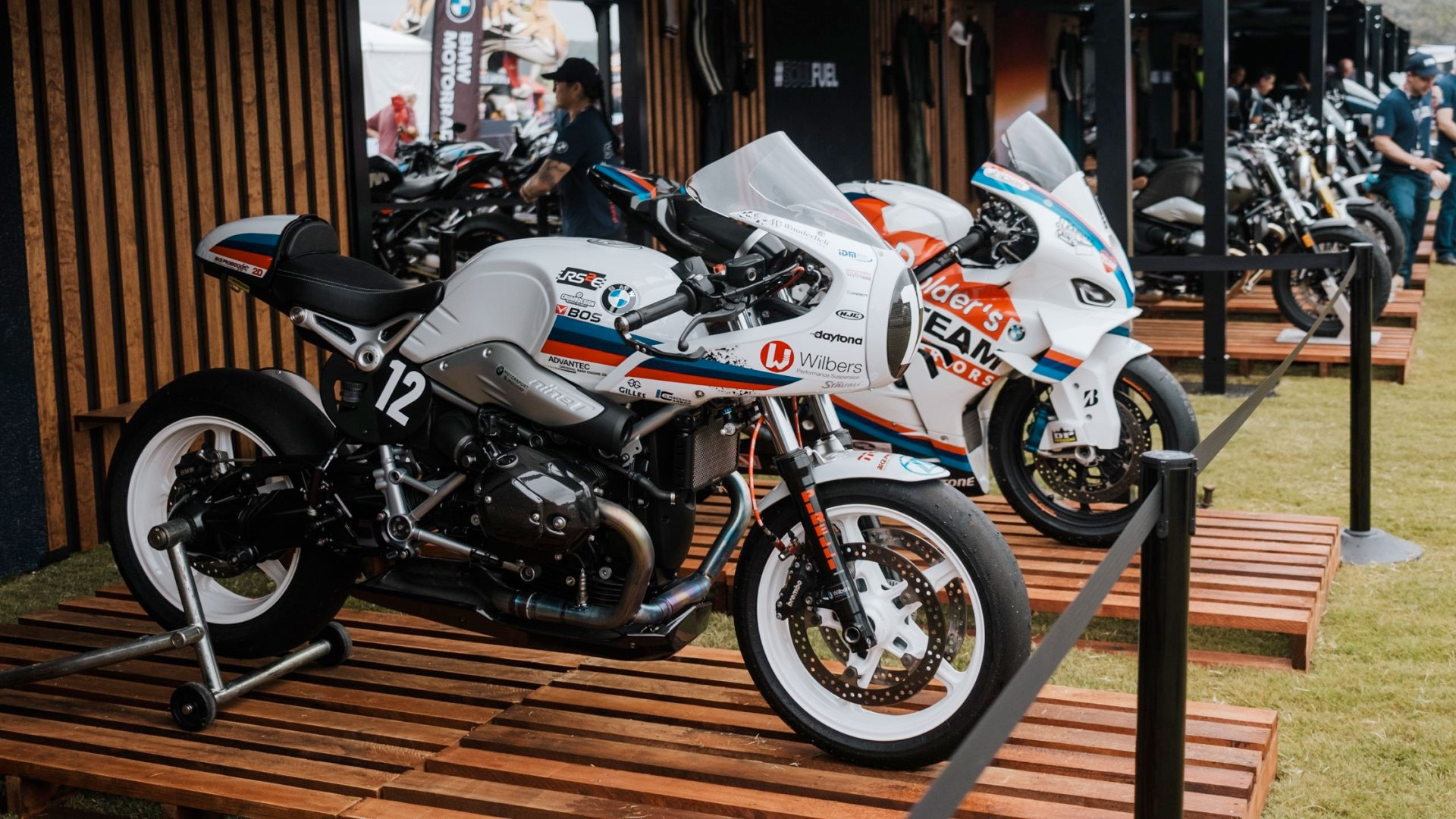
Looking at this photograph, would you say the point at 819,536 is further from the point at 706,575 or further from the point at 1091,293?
the point at 1091,293

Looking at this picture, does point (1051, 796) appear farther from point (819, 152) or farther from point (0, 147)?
point (819, 152)

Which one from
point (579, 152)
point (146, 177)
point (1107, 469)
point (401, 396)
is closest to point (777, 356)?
point (401, 396)

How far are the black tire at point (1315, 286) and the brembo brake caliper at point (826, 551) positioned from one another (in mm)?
6907

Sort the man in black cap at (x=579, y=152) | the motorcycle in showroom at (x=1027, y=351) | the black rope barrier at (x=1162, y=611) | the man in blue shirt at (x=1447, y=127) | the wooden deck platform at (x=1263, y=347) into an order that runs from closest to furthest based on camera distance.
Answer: the black rope barrier at (x=1162, y=611) < the motorcycle in showroom at (x=1027, y=351) < the man in black cap at (x=579, y=152) < the wooden deck platform at (x=1263, y=347) < the man in blue shirt at (x=1447, y=127)

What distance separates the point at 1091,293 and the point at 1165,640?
2.44 metres

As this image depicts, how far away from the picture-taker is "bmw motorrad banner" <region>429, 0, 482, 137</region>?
13656mm

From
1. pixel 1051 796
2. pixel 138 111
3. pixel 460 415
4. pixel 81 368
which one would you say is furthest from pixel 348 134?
pixel 1051 796

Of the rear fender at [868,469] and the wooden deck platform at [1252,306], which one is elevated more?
the rear fender at [868,469]

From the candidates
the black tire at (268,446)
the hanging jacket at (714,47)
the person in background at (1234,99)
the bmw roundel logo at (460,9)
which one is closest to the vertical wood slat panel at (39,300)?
the black tire at (268,446)

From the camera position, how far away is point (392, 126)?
633 inches

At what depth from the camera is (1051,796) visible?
9.27 ft

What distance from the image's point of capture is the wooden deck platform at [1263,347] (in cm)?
857

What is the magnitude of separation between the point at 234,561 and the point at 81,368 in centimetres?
209

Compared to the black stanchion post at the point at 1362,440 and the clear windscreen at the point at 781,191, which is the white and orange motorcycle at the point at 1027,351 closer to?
the black stanchion post at the point at 1362,440
